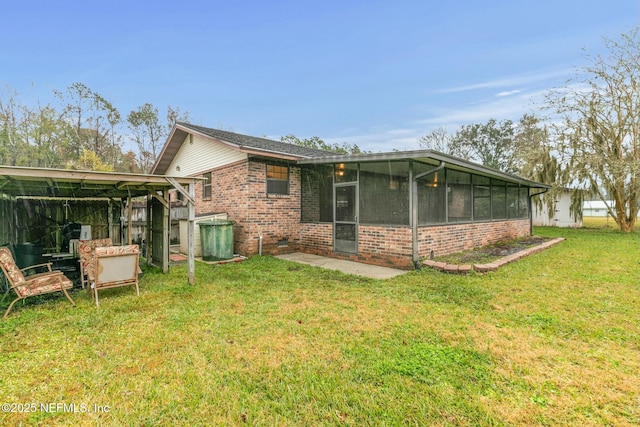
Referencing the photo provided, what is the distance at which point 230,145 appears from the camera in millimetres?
8344

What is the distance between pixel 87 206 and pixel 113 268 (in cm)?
624

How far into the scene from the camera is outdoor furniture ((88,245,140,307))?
4586 millimetres

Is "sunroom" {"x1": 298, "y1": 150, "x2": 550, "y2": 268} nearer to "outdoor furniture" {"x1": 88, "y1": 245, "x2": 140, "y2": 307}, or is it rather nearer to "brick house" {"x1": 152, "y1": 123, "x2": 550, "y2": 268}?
"brick house" {"x1": 152, "y1": 123, "x2": 550, "y2": 268}

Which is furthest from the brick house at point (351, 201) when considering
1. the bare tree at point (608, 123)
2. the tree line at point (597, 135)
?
the bare tree at point (608, 123)

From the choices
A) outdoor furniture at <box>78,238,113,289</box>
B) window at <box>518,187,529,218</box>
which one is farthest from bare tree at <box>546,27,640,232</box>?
outdoor furniture at <box>78,238,113,289</box>

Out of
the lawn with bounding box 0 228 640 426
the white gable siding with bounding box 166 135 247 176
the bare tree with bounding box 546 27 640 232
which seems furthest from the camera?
the bare tree with bounding box 546 27 640 232

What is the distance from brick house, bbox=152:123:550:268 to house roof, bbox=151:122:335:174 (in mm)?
66

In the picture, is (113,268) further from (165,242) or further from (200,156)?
(200,156)

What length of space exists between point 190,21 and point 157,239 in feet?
30.0

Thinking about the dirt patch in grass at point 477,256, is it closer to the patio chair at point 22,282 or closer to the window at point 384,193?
the window at point 384,193

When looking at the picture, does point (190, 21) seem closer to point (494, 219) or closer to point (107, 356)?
point (107, 356)

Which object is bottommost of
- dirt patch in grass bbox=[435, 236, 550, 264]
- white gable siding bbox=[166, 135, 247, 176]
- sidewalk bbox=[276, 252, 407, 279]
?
sidewalk bbox=[276, 252, 407, 279]

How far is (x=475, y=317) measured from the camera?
391cm

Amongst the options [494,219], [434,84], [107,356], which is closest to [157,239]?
[107,356]
